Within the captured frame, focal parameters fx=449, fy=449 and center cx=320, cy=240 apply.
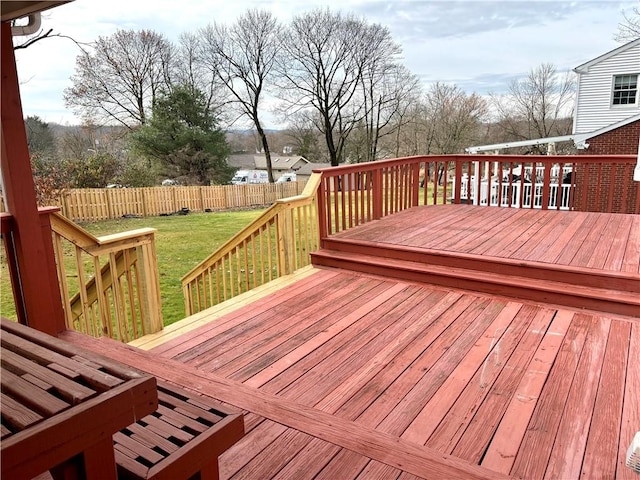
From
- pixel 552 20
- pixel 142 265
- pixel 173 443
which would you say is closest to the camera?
pixel 173 443

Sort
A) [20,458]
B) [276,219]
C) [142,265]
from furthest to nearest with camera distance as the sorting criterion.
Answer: [276,219] < [142,265] < [20,458]

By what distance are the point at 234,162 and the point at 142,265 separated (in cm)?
1656

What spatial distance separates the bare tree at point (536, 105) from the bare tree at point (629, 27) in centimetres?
362

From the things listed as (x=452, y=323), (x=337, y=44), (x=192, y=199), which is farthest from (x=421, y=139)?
(x=452, y=323)

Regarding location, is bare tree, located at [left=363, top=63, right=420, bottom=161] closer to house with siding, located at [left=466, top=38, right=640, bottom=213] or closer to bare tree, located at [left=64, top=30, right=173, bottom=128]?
house with siding, located at [left=466, top=38, right=640, bottom=213]

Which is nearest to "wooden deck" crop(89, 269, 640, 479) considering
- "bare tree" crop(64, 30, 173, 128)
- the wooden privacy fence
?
the wooden privacy fence

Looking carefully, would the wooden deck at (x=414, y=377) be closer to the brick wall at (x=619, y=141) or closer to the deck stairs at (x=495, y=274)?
the deck stairs at (x=495, y=274)

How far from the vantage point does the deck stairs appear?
3482 millimetres

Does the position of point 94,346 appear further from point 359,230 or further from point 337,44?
point 337,44

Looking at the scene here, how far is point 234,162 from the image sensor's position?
19.1 meters

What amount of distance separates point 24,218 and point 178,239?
9056 mm

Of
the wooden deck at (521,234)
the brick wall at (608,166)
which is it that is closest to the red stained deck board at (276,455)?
the wooden deck at (521,234)

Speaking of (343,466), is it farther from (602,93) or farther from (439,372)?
(602,93)

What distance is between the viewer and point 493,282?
3.82 meters
